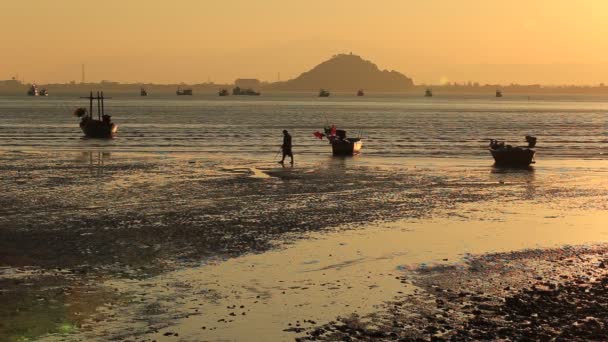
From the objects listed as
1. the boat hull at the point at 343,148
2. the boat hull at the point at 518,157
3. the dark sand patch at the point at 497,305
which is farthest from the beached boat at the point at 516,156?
the dark sand patch at the point at 497,305

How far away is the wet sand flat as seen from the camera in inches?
679

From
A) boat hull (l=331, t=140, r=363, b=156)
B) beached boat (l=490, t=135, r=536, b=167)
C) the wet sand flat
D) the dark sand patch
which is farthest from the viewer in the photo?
boat hull (l=331, t=140, r=363, b=156)

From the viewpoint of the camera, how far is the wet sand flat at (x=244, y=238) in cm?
1723

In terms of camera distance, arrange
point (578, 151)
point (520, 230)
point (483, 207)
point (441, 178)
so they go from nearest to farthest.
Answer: point (520, 230), point (483, 207), point (441, 178), point (578, 151)

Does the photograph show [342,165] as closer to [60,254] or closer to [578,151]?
[578,151]

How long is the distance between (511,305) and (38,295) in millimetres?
10323

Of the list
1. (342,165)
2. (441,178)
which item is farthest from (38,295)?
(342,165)

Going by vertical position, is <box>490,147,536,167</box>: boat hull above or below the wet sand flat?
above

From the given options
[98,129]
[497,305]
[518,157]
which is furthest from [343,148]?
[497,305]

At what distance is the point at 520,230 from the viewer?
1101 inches

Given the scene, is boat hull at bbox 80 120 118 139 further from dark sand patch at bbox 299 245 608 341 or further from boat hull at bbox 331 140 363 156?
dark sand patch at bbox 299 245 608 341

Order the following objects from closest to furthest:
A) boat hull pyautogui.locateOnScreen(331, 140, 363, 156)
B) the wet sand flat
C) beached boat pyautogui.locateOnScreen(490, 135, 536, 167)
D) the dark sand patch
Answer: the dark sand patch → the wet sand flat → beached boat pyautogui.locateOnScreen(490, 135, 536, 167) → boat hull pyautogui.locateOnScreen(331, 140, 363, 156)

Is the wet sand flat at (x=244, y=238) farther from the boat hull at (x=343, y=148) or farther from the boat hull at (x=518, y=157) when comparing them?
the boat hull at (x=343, y=148)

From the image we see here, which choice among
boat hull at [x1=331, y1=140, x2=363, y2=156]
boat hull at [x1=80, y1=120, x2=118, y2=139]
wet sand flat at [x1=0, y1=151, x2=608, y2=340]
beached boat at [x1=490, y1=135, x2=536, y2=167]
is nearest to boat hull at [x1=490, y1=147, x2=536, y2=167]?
beached boat at [x1=490, y1=135, x2=536, y2=167]
